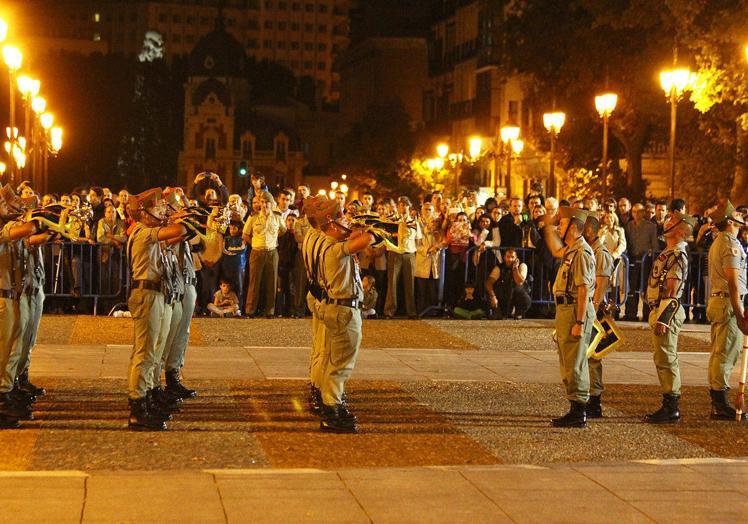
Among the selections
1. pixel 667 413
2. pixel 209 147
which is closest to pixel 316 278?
pixel 667 413

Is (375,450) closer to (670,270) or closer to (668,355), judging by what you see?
(668,355)

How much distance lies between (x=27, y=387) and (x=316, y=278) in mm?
3048

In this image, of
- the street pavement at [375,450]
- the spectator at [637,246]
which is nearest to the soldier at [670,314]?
the street pavement at [375,450]

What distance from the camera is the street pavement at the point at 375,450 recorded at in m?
8.69

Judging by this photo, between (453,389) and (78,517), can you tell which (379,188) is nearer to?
(453,389)

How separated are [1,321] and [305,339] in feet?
23.1

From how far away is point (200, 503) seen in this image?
28.2ft

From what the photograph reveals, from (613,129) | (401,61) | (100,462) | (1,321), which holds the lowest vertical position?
(100,462)

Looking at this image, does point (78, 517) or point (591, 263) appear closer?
point (78, 517)

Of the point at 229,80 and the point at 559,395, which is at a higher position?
the point at 229,80

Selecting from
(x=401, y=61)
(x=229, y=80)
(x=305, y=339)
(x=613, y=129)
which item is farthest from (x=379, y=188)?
(x=229, y=80)

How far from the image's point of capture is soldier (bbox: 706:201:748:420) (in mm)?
12531

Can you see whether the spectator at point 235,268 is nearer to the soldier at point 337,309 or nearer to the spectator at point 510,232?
the spectator at point 510,232

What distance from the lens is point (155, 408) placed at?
1198cm
